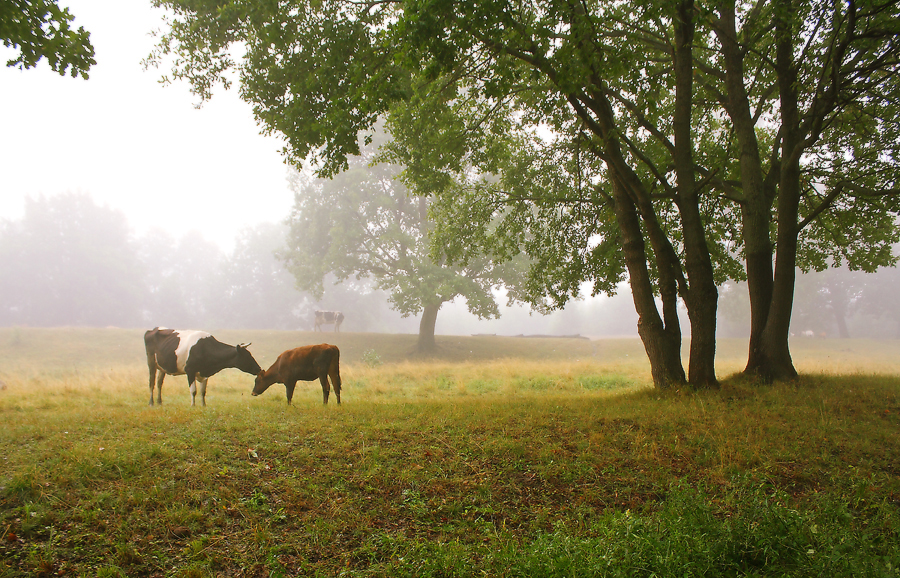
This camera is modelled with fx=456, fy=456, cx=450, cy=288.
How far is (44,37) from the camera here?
6504 millimetres

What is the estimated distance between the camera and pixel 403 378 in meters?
15.9

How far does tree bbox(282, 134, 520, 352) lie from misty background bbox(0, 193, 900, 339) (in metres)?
4.39

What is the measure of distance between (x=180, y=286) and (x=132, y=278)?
6492mm

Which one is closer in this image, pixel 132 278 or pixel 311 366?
pixel 311 366

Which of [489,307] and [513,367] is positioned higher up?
[489,307]

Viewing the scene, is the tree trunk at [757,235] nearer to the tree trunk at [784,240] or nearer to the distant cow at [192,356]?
the tree trunk at [784,240]

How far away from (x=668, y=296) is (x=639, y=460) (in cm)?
475

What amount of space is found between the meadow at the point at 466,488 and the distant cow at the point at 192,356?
72.4 inches

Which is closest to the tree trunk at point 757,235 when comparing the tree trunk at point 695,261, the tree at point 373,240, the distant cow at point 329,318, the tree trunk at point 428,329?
the tree trunk at point 695,261

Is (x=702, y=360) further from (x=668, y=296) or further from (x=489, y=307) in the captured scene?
(x=489, y=307)

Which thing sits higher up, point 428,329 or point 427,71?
point 427,71

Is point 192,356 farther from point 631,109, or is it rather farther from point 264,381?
point 631,109

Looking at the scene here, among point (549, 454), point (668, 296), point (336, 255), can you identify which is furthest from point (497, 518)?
point (336, 255)

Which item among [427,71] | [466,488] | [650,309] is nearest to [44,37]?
[427,71]
